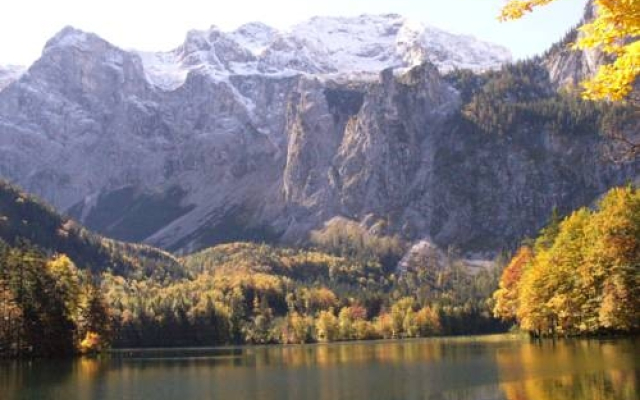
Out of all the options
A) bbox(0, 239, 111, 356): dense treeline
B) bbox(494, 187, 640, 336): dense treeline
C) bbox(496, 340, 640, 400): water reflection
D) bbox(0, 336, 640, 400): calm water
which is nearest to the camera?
bbox(496, 340, 640, 400): water reflection

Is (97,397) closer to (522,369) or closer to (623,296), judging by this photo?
(522,369)

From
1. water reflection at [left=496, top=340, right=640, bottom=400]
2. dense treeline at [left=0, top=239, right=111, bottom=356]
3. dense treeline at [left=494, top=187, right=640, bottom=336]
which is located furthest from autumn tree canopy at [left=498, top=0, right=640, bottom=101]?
dense treeline at [left=0, top=239, right=111, bottom=356]

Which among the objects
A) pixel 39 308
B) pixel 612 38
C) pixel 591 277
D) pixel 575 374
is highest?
pixel 612 38

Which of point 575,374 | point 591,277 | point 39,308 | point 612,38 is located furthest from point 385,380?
point 39,308

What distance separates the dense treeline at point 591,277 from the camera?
93438 mm

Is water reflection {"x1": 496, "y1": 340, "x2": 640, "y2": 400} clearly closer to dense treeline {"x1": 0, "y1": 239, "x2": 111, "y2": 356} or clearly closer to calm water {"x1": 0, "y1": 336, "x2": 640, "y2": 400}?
calm water {"x1": 0, "y1": 336, "x2": 640, "y2": 400}

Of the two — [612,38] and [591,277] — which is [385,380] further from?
[612,38]

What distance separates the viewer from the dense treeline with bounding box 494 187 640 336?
93.4m

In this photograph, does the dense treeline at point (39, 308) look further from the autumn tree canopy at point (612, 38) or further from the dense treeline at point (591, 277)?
the autumn tree canopy at point (612, 38)

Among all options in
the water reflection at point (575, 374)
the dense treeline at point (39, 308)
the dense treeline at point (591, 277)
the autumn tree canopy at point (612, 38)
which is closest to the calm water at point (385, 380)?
the water reflection at point (575, 374)

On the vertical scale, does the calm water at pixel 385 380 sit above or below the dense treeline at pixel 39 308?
below

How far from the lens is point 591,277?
325 feet

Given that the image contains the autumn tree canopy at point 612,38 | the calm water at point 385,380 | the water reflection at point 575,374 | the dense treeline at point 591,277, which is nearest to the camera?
the autumn tree canopy at point 612,38

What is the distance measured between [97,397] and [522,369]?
34822 millimetres
